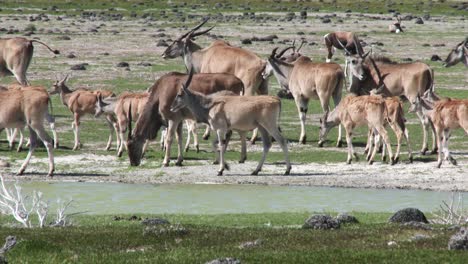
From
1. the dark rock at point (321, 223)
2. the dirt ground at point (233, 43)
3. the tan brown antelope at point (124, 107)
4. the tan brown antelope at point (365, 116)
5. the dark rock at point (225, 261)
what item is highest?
the dark rock at point (225, 261)

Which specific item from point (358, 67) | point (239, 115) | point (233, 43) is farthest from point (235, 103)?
point (233, 43)

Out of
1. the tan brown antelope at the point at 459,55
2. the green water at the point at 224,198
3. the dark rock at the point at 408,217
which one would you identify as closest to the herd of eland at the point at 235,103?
the green water at the point at 224,198

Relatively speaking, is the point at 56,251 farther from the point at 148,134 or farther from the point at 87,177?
the point at 148,134

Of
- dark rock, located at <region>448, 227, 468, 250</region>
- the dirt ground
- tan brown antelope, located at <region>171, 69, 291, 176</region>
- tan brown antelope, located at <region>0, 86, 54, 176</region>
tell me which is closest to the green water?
the dirt ground

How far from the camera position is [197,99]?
21.8 m

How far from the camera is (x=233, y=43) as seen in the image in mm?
50250

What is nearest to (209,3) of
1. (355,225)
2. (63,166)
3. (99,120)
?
(99,120)

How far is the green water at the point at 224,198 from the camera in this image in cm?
1811

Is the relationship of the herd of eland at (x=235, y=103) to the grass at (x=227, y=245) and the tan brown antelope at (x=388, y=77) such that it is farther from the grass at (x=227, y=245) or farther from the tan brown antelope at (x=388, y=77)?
the grass at (x=227, y=245)

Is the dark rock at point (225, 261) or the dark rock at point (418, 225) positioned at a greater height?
the dark rock at point (225, 261)

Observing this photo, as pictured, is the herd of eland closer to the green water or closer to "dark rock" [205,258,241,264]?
the green water

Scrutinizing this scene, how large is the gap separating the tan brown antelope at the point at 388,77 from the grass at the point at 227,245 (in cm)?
1150

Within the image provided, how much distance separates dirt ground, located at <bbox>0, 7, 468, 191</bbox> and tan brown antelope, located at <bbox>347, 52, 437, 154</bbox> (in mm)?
2574

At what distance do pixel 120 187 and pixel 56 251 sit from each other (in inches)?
330
